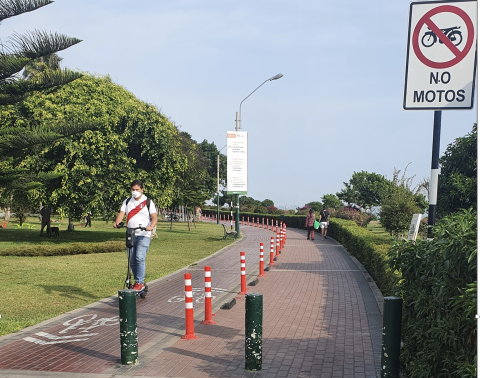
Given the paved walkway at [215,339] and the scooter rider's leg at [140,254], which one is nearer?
the paved walkway at [215,339]

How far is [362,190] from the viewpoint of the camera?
73375 mm

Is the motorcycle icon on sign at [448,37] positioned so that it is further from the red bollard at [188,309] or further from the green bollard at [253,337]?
the red bollard at [188,309]

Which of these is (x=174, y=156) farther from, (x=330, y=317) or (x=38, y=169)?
(x=330, y=317)

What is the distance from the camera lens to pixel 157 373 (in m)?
5.65

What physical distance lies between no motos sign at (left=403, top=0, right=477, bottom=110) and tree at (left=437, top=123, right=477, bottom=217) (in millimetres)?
11893

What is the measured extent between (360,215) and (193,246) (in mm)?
19280

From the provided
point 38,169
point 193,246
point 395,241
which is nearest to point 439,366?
point 395,241

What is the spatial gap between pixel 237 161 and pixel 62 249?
1239cm

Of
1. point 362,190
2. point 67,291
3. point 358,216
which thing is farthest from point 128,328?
point 362,190

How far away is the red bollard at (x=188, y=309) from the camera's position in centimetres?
700

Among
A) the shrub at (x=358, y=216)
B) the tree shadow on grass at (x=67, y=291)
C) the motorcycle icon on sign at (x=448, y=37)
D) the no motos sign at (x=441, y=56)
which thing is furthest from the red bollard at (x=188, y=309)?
the shrub at (x=358, y=216)

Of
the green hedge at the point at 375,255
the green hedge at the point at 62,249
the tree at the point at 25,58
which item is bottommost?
the green hedge at the point at 62,249

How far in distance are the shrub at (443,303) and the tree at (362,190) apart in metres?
67.3

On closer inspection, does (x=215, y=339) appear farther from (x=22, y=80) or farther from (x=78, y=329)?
(x=22, y=80)
